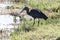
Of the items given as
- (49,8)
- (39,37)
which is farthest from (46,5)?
(39,37)

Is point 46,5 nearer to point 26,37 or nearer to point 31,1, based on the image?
Answer: point 31,1

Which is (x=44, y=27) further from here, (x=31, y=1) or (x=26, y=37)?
(x=31, y=1)

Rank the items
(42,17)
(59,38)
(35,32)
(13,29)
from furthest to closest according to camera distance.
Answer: (42,17), (13,29), (35,32), (59,38)

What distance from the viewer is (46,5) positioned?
16.2 meters

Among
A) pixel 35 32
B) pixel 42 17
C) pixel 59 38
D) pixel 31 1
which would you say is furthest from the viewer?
pixel 31 1

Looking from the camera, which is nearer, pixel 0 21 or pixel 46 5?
pixel 0 21

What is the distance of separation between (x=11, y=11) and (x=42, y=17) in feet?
11.6

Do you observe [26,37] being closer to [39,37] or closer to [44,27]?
[39,37]

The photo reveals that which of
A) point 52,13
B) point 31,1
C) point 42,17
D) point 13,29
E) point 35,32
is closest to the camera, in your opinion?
point 35,32

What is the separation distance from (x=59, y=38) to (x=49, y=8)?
6160mm

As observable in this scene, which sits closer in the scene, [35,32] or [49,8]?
[35,32]

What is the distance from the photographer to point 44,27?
11.1 metres

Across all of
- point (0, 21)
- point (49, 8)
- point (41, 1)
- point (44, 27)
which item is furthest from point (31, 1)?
point (44, 27)

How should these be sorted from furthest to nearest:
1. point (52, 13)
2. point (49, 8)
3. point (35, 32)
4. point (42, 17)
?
point (49, 8) < point (52, 13) < point (42, 17) < point (35, 32)
